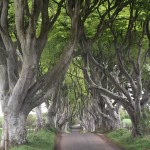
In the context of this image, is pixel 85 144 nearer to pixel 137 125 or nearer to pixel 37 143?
pixel 137 125

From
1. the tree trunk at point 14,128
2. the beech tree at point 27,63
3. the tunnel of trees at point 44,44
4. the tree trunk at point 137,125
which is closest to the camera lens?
the beech tree at point 27,63

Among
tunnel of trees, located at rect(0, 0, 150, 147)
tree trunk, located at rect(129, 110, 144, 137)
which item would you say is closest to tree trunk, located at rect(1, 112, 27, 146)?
tunnel of trees, located at rect(0, 0, 150, 147)

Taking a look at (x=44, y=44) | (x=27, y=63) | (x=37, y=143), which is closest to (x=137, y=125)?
(x=37, y=143)

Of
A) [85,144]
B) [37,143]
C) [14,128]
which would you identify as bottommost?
[85,144]

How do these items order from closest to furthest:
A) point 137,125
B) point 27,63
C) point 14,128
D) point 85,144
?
point 27,63 < point 14,128 < point 137,125 < point 85,144

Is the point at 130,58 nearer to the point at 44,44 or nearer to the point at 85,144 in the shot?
the point at 44,44

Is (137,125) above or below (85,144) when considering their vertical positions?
above

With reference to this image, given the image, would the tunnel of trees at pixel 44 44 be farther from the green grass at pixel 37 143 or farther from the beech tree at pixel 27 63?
the green grass at pixel 37 143

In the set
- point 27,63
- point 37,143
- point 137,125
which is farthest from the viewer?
point 137,125

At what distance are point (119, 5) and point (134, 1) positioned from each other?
2.74 feet

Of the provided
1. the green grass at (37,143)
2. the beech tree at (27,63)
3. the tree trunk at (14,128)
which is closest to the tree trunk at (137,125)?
the green grass at (37,143)

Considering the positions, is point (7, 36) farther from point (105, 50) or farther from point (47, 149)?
point (105, 50)

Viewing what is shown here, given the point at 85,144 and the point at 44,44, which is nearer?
the point at 44,44

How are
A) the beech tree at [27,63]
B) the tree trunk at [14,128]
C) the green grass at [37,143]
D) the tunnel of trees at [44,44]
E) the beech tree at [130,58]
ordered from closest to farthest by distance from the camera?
the beech tree at [27,63], the tunnel of trees at [44,44], the green grass at [37,143], the tree trunk at [14,128], the beech tree at [130,58]
